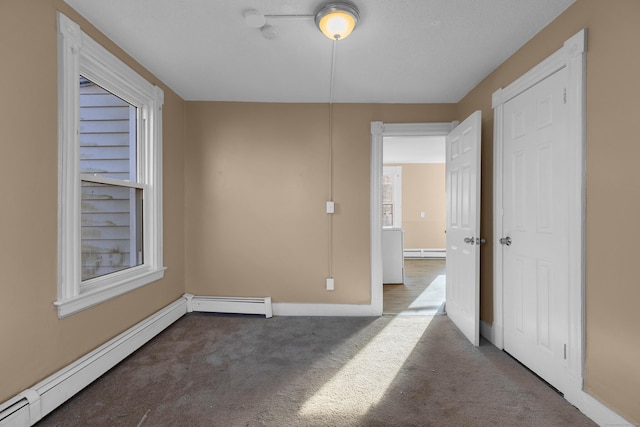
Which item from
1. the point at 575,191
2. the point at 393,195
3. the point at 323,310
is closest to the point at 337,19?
the point at 575,191

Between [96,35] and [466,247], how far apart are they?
335 cm

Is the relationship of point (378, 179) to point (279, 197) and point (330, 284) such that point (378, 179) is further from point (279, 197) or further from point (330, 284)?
point (330, 284)

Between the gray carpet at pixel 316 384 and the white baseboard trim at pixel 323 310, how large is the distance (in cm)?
42

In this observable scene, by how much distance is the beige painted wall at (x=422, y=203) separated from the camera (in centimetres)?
736

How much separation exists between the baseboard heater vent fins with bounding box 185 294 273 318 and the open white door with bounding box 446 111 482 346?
1979 mm

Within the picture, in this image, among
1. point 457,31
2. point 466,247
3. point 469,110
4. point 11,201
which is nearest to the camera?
point 11,201

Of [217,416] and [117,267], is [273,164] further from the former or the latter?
[217,416]

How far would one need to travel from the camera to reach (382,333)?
9.28ft

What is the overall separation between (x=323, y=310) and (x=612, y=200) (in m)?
2.57

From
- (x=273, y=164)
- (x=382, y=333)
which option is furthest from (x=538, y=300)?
(x=273, y=164)

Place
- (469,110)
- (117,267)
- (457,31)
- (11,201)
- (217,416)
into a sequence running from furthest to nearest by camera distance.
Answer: (469,110) → (117,267) → (457,31) → (217,416) → (11,201)

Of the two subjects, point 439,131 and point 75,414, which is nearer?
point 75,414

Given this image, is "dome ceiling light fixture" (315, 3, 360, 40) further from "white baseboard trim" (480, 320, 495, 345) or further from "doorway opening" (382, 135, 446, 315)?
"doorway opening" (382, 135, 446, 315)

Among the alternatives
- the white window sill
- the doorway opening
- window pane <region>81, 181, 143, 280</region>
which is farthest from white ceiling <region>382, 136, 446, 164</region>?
the white window sill
